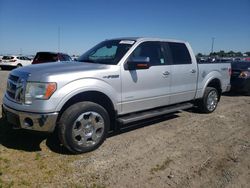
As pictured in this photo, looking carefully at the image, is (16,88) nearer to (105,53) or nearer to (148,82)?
(105,53)

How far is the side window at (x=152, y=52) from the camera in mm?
5012

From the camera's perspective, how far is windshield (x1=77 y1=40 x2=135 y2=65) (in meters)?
4.74

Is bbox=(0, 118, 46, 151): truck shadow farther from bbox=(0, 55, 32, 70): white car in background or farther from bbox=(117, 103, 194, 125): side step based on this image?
bbox=(0, 55, 32, 70): white car in background

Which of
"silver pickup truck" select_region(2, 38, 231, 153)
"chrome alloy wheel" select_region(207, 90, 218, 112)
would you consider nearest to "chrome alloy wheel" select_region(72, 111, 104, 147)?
"silver pickup truck" select_region(2, 38, 231, 153)

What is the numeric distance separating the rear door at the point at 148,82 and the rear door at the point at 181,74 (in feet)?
0.77

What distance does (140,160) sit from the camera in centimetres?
391

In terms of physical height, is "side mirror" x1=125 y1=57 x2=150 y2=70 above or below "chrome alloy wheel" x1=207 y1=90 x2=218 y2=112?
above

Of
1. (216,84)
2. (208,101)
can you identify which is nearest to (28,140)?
(208,101)

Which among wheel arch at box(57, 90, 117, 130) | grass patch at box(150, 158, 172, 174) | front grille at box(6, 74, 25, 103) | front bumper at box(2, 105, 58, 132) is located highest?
front grille at box(6, 74, 25, 103)

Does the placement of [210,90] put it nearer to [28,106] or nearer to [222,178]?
[222,178]

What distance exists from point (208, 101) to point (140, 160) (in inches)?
145

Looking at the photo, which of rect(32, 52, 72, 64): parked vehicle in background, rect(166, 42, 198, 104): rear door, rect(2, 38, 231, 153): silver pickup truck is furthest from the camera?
rect(32, 52, 72, 64): parked vehicle in background

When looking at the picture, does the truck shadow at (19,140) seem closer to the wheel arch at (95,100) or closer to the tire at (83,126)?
the tire at (83,126)

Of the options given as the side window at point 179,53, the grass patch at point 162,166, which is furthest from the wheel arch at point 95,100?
the side window at point 179,53
